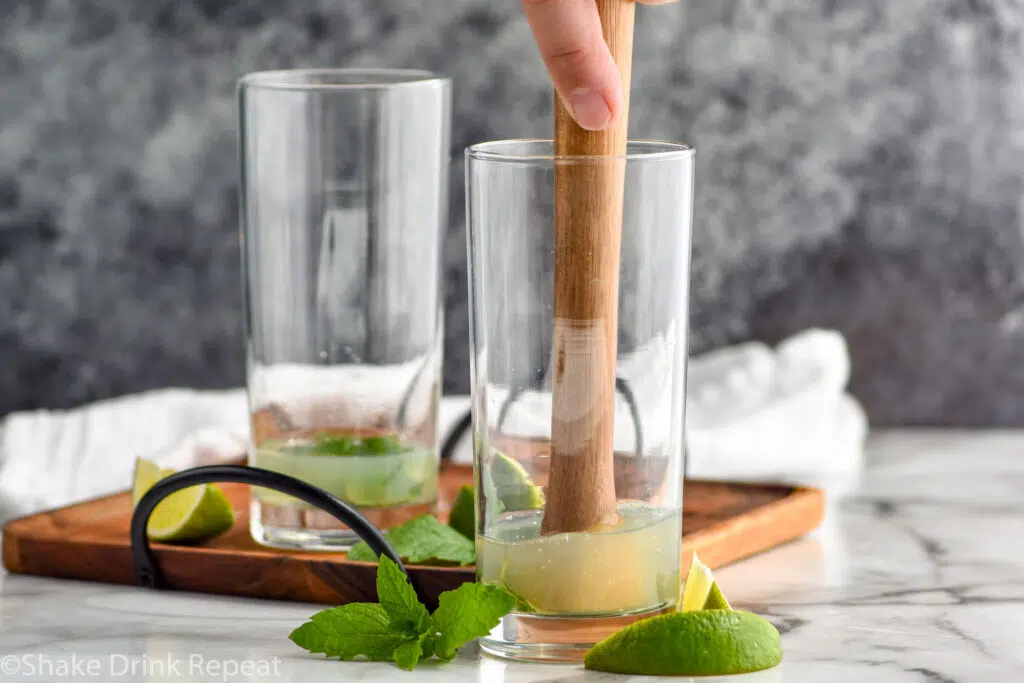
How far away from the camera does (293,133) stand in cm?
92

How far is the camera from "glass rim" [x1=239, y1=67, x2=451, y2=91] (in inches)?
36.1

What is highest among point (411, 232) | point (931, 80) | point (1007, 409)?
point (931, 80)

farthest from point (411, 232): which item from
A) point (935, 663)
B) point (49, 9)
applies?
point (49, 9)

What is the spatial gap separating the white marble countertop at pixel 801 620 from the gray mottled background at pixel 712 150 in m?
0.41

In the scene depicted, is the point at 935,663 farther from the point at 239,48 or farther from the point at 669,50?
the point at 239,48

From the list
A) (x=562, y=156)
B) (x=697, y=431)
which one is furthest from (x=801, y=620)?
(x=697, y=431)

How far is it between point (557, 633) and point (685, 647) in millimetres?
65

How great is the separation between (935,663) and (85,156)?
1.09m

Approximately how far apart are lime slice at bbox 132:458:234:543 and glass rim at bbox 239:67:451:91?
27 cm

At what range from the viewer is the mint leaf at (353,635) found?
734 mm

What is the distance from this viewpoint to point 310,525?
92cm

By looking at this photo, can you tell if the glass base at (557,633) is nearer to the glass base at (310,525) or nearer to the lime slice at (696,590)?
the lime slice at (696,590)

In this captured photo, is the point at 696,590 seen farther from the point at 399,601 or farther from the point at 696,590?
the point at 399,601

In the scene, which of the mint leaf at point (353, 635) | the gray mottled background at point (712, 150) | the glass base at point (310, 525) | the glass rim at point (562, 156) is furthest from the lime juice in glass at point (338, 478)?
the gray mottled background at point (712, 150)
